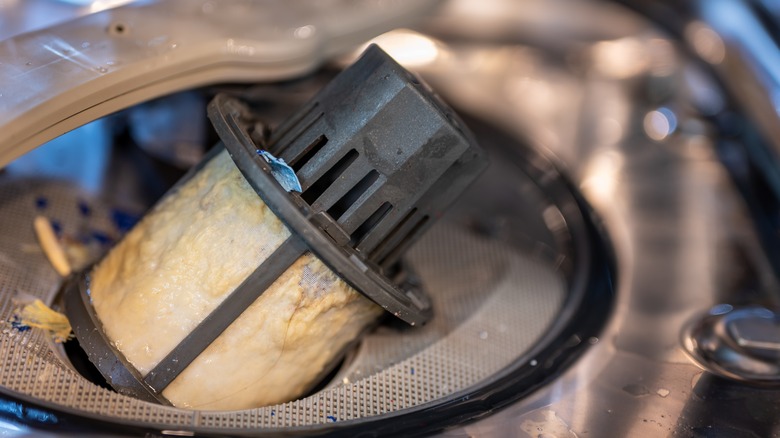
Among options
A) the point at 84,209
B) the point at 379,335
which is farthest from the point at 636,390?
the point at 84,209

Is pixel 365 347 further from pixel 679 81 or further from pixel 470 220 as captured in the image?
pixel 679 81

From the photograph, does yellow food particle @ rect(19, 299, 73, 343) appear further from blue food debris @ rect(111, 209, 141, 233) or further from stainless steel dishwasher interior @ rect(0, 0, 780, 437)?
blue food debris @ rect(111, 209, 141, 233)

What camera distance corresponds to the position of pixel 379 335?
771mm

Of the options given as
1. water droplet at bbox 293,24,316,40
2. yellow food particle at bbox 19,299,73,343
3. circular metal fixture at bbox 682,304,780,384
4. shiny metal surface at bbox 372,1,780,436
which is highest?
water droplet at bbox 293,24,316,40

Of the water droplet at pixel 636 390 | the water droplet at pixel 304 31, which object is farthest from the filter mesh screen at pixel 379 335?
the water droplet at pixel 304 31

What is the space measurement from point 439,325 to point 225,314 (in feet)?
0.85

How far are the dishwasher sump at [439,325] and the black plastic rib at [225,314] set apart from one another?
0.03 meters

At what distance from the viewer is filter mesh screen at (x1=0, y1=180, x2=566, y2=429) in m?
0.61

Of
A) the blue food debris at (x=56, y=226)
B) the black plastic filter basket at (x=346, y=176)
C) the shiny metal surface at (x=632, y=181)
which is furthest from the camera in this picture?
the blue food debris at (x=56, y=226)

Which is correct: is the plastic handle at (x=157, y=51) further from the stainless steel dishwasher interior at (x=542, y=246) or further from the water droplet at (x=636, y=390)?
the water droplet at (x=636, y=390)

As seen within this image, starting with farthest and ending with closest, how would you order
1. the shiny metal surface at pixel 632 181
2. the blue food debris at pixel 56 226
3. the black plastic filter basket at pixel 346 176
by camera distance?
the blue food debris at pixel 56 226
the shiny metal surface at pixel 632 181
the black plastic filter basket at pixel 346 176

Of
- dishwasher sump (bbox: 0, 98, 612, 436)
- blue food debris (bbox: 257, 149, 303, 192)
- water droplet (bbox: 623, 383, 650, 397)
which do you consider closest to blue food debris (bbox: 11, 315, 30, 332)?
dishwasher sump (bbox: 0, 98, 612, 436)

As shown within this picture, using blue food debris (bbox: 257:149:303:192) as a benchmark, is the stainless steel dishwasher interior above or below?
below

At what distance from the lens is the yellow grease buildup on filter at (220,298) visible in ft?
1.99
